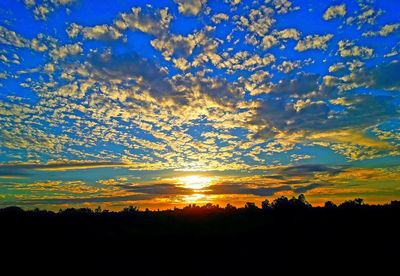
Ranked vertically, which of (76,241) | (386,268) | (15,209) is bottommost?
(386,268)

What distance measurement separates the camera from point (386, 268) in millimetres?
31562

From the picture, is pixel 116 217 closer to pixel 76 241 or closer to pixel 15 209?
pixel 15 209

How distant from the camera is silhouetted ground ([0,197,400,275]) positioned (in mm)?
34844

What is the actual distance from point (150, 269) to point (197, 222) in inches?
1745

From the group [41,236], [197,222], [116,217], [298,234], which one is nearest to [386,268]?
[298,234]

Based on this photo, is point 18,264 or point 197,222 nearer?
point 18,264

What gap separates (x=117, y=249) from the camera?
45.9 meters

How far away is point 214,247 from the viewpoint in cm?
4700

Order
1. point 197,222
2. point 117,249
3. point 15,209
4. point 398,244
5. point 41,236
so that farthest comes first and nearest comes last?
1. point 15,209
2. point 197,222
3. point 41,236
4. point 117,249
5. point 398,244

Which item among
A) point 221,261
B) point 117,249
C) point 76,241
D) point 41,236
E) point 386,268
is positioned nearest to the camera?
point 386,268

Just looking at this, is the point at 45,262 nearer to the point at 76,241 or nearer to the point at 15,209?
the point at 76,241

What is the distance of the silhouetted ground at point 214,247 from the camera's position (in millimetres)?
34844

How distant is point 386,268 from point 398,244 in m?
10.9

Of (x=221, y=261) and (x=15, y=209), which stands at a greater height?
(x=15, y=209)
